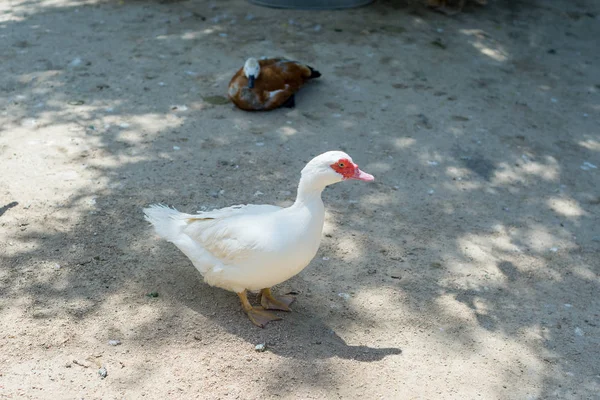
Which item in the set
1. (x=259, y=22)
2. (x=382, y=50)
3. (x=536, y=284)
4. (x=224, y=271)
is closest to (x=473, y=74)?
(x=382, y=50)

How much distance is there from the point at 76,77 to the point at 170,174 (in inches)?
85.9

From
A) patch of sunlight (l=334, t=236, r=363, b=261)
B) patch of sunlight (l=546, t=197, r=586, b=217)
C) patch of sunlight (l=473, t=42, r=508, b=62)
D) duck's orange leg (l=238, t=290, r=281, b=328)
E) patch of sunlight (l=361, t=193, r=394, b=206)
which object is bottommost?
patch of sunlight (l=546, t=197, r=586, b=217)

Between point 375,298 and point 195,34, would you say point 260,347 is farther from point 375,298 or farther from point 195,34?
point 195,34

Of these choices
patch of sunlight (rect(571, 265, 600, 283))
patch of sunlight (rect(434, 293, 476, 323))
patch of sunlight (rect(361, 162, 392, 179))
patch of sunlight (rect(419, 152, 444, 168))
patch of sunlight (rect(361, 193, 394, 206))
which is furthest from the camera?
patch of sunlight (rect(419, 152, 444, 168))

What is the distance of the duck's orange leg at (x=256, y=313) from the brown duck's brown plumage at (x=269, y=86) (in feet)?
A: 9.00

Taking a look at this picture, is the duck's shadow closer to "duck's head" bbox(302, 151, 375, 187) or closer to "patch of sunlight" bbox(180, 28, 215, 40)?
"duck's head" bbox(302, 151, 375, 187)

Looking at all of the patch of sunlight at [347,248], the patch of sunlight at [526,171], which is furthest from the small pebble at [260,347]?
the patch of sunlight at [526,171]

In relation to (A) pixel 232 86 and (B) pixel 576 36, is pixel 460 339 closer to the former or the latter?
(A) pixel 232 86

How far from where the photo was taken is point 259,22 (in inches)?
330

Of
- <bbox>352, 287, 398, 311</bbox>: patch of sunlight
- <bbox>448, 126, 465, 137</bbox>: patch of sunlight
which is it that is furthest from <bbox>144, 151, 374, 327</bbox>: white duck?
<bbox>448, 126, 465, 137</bbox>: patch of sunlight

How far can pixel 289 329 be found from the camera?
378 centimetres

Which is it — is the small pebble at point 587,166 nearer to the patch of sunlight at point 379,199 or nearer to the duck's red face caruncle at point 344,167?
the patch of sunlight at point 379,199

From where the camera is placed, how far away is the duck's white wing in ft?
11.7

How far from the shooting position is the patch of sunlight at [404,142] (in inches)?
232
